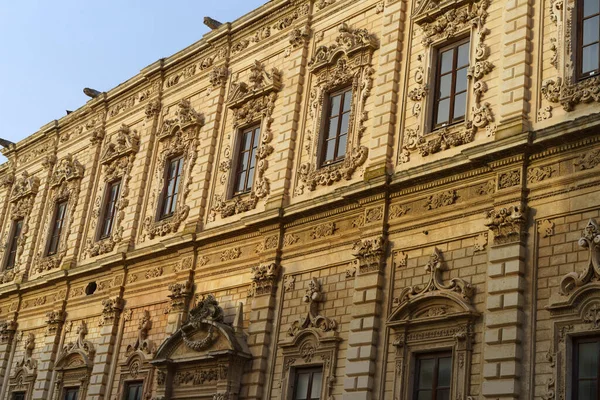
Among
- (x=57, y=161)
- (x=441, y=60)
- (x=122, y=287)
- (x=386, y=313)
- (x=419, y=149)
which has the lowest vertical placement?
(x=386, y=313)

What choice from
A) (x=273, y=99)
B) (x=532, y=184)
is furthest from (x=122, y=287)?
(x=532, y=184)

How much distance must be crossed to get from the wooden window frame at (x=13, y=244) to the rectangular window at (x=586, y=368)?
19.4m

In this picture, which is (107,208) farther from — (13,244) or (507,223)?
(507,223)

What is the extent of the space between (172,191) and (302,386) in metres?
7.25

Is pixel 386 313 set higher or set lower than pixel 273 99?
lower

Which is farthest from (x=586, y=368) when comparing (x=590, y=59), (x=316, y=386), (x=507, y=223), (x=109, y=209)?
(x=109, y=209)

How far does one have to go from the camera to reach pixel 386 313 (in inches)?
548

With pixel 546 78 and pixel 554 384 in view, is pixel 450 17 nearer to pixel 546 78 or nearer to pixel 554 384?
pixel 546 78

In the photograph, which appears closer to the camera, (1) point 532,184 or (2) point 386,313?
(1) point 532,184

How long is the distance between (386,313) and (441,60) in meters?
4.54

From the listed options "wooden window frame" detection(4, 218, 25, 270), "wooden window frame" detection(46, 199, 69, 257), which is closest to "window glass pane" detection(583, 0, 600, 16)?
"wooden window frame" detection(46, 199, 69, 257)

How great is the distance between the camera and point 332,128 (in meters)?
16.9

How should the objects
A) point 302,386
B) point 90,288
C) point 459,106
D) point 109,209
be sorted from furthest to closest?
point 109,209 → point 90,288 → point 302,386 → point 459,106

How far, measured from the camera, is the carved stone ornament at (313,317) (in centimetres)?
1493
